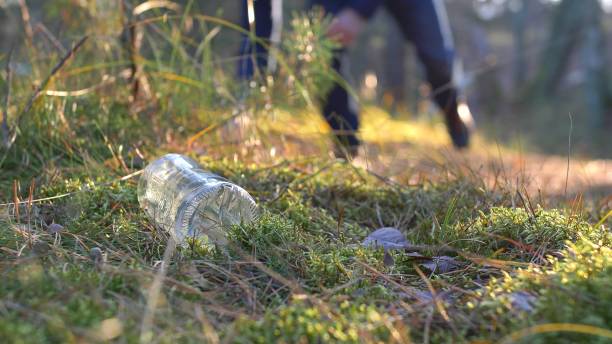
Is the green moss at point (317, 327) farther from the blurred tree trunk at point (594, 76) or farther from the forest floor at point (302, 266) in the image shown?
the blurred tree trunk at point (594, 76)

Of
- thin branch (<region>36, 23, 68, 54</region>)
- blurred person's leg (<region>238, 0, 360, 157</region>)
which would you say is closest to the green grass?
thin branch (<region>36, 23, 68, 54</region>)

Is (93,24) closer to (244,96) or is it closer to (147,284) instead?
(244,96)

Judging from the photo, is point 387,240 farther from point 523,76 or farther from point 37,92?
point 523,76

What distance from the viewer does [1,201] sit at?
1932 millimetres

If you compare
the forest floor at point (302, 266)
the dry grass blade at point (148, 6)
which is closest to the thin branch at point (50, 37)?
the dry grass blade at point (148, 6)

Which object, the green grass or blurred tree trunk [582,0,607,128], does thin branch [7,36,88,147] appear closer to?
the green grass

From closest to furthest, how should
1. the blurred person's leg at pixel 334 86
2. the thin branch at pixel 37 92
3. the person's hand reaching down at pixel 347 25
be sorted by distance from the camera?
the thin branch at pixel 37 92 < the blurred person's leg at pixel 334 86 < the person's hand reaching down at pixel 347 25

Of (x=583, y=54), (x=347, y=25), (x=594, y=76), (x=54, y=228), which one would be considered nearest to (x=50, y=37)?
(x=54, y=228)

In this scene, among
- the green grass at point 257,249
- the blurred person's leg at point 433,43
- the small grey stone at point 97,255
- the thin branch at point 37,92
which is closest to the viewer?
the green grass at point 257,249

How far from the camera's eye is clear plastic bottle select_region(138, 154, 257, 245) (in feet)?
5.48

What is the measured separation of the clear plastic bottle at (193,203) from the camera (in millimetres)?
1671

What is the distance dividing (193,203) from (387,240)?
0.57 metres

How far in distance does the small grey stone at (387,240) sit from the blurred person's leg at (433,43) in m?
2.60

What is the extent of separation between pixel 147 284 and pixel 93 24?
2.20m
